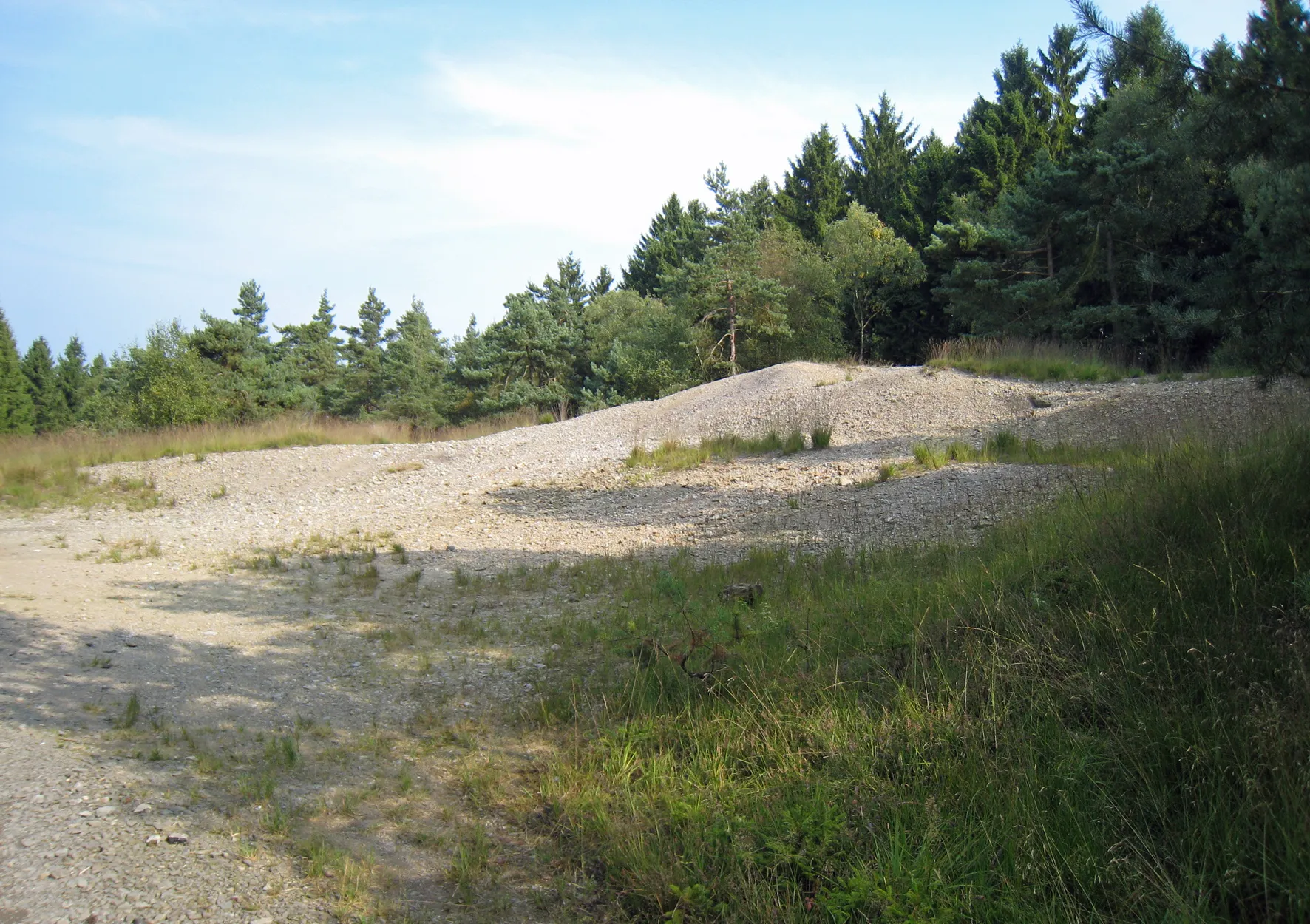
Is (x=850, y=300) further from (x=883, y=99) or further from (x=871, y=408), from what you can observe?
(x=883, y=99)

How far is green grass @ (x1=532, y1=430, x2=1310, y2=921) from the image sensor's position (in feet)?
7.38

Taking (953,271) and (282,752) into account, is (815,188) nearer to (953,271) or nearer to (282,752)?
(953,271)

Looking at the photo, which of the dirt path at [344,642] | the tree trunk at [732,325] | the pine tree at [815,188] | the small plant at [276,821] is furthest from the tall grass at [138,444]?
the pine tree at [815,188]

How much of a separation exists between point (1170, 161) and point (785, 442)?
14.1 meters

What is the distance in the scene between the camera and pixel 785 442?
12.8 meters

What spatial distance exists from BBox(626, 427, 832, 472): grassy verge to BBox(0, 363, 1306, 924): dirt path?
1.22 feet

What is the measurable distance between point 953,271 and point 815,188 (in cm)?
2463

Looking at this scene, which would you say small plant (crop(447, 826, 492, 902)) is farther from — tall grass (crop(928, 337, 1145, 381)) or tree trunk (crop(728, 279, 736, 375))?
tree trunk (crop(728, 279, 736, 375))

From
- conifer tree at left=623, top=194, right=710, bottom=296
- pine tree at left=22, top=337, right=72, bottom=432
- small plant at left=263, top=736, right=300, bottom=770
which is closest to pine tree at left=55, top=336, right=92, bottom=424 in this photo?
pine tree at left=22, top=337, right=72, bottom=432

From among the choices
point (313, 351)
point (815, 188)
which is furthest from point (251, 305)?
point (815, 188)

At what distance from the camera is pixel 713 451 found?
13.0 m

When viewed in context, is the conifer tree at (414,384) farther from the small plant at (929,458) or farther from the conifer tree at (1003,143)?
the small plant at (929,458)

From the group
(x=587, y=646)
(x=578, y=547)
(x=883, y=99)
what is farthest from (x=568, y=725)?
(x=883, y=99)

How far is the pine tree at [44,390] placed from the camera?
5403 cm
